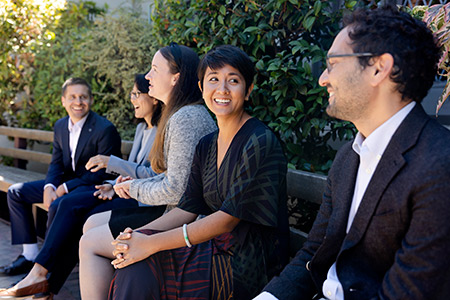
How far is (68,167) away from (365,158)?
4042 millimetres

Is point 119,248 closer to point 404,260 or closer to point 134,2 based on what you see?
point 404,260

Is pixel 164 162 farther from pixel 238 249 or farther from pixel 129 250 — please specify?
pixel 238 249

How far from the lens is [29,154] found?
24.0ft

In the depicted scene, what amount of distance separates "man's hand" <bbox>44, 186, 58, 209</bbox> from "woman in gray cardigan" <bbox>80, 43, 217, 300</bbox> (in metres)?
1.53

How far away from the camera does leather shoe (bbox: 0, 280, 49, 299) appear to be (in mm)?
3967

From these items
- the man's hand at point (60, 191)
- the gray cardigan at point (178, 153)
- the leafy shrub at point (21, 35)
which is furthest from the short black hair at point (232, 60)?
the leafy shrub at point (21, 35)

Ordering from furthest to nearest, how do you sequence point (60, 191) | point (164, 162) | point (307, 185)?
point (60, 191)
point (164, 162)
point (307, 185)

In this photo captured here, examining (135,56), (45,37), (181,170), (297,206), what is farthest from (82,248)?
(45,37)

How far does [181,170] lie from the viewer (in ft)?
10.8

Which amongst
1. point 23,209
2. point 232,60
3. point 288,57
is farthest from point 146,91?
point 23,209

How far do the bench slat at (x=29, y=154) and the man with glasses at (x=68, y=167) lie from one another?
1476mm

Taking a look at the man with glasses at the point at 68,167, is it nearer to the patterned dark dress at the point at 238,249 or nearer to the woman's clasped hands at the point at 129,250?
the woman's clasped hands at the point at 129,250

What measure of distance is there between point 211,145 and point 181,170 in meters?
0.36

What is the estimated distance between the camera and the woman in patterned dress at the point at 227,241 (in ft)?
8.64
